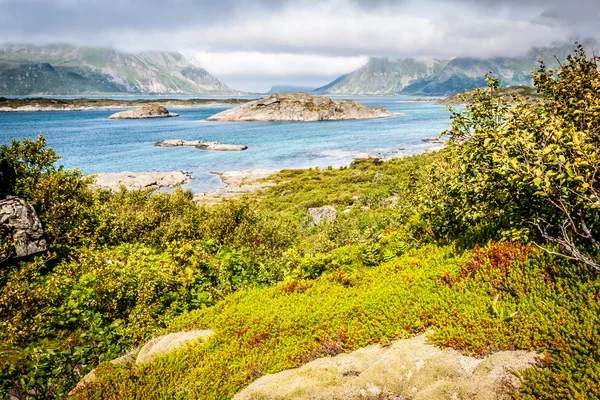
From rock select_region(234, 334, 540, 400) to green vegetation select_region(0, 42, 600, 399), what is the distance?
0.77ft

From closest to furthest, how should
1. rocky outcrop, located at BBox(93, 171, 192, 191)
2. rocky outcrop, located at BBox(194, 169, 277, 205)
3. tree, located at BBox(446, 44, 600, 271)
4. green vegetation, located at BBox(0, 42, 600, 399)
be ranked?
green vegetation, located at BBox(0, 42, 600, 399)
tree, located at BBox(446, 44, 600, 271)
rocky outcrop, located at BBox(194, 169, 277, 205)
rocky outcrop, located at BBox(93, 171, 192, 191)

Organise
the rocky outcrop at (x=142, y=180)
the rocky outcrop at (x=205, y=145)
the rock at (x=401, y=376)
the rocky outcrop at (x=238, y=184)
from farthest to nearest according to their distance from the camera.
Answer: the rocky outcrop at (x=205, y=145) < the rocky outcrop at (x=142, y=180) < the rocky outcrop at (x=238, y=184) < the rock at (x=401, y=376)

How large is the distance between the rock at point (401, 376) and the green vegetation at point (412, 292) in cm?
24

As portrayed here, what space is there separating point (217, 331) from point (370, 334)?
380cm

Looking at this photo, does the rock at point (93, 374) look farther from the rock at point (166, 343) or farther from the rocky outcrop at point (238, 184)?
the rocky outcrop at point (238, 184)

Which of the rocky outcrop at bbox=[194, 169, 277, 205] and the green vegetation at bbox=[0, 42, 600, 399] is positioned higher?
the green vegetation at bbox=[0, 42, 600, 399]

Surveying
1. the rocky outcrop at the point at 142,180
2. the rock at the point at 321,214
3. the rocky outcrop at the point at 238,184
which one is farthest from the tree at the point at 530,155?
the rocky outcrop at the point at 142,180

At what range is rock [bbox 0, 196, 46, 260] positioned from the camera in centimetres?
1441

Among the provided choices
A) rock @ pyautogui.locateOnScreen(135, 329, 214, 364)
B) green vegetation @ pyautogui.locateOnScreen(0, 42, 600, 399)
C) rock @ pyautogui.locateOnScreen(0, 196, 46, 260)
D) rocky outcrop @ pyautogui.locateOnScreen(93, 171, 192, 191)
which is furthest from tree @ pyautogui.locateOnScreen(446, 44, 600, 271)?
rocky outcrop @ pyautogui.locateOnScreen(93, 171, 192, 191)

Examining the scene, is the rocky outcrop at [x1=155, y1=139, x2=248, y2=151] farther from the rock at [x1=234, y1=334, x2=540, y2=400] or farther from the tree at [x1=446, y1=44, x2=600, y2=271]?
the rock at [x1=234, y1=334, x2=540, y2=400]

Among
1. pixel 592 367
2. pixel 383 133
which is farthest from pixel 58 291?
pixel 383 133

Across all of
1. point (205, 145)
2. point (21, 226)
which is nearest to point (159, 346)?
point (21, 226)

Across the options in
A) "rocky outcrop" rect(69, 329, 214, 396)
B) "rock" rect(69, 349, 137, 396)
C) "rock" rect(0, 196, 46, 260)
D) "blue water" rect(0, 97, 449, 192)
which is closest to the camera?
"rock" rect(69, 349, 137, 396)

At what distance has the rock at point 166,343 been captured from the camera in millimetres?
8281
